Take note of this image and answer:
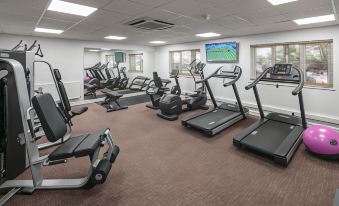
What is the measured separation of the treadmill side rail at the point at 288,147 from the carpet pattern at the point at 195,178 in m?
0.12

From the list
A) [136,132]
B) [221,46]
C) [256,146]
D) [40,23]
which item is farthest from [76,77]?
[256,146]

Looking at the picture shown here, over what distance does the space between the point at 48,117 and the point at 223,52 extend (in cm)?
605

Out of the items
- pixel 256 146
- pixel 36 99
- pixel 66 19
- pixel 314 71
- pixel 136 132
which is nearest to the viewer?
pixel 36 99

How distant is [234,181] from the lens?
2.38 m

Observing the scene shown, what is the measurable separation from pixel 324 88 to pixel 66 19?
20.3 feet

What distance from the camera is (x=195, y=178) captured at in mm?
2451

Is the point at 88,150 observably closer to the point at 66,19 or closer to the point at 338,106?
the point at 66,19

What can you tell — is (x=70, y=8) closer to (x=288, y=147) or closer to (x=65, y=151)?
(x=65, y=151)

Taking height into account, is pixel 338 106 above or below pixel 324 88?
below

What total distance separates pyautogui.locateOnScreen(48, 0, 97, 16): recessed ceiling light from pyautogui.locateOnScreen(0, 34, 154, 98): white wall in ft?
12.4

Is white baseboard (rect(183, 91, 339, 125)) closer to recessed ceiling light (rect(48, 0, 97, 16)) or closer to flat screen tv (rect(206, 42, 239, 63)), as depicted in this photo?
flat screen tv (rect(206, 42, 239, 63))

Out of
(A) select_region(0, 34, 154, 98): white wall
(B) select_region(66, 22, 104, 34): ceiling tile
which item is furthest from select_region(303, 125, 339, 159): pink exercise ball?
(A) select_region(0, 34, 154, 98): white wall

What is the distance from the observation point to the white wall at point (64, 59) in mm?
6203

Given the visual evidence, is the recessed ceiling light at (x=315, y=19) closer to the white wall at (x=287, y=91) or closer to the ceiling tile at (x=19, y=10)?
the white wall at (x=287, y=91)
